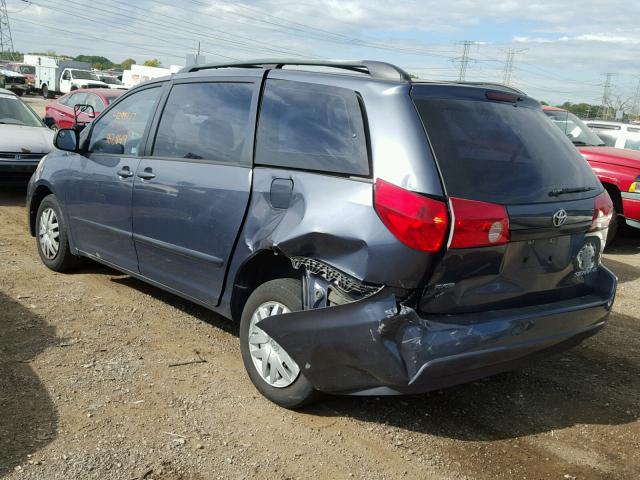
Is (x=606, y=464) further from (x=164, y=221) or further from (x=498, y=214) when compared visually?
(x=164, y=221)

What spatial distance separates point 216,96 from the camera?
4.12 metres

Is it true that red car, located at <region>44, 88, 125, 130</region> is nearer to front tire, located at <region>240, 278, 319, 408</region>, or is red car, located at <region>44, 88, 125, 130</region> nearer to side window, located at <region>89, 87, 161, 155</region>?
side window, located at <region>89, 87, 161, 155</region>

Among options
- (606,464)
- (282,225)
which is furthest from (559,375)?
(282,225)

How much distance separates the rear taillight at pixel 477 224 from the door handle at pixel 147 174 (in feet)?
7.67

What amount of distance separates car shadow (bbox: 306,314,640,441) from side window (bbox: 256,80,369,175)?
137 cm

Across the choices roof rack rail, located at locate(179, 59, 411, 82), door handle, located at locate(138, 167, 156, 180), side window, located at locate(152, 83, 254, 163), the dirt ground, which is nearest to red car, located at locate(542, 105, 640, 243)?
the dirt ground

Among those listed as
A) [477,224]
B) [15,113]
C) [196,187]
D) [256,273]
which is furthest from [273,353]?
[15,113]

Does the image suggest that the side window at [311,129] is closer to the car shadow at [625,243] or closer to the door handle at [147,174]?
the door handle at [147,174]

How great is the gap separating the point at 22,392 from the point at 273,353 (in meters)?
1.41

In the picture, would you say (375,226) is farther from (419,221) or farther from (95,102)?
(95,102)

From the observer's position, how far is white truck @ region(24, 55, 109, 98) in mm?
35750

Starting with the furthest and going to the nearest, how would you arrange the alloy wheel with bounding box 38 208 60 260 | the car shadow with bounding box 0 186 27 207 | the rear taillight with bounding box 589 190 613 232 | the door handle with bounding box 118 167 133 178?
the car shadow with bounding box 0 186 27 207, the alloy wheel with bounding box 38 208 60 260, the door handle with bounding box 118 167 133 178, the rear taillight with bounding box 589 190 613 232

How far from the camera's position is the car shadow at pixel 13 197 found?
911 centimetres

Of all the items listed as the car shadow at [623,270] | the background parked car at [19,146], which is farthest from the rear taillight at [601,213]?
the background parked car at [19,146]
